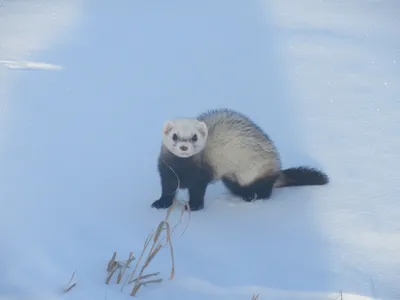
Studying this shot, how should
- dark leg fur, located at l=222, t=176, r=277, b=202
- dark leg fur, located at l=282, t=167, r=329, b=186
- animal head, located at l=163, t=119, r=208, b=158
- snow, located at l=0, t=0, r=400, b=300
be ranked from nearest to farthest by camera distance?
snow, located at l=0, t=0, r=400, b=300 < animal head, located at l=163, t=119, r=208, b=158 < dark leg fur, located at l=222, t=176, r=277, b=202 < dark leg fur, located at l=282, t=167, r=329, b=186

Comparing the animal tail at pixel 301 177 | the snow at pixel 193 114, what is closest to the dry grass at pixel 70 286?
the snow at pixel 193 114

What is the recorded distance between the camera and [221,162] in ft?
13.5

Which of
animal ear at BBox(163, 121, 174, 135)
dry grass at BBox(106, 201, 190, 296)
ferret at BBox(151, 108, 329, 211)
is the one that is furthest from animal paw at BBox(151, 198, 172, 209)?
dry grass at BBox(106, 201, 190, 296)

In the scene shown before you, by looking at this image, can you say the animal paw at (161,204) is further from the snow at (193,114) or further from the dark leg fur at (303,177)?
the dark leg fur at (303,177)

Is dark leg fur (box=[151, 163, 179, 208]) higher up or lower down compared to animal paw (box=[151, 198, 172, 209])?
higher up

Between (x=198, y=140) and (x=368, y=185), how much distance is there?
1.10 metres

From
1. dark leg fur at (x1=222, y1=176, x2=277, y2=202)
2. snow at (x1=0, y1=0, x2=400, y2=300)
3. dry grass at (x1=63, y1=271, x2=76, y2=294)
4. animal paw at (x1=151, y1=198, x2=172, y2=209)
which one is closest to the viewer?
dry grass at (x1=63, y1=271, x2=76, y2=294)

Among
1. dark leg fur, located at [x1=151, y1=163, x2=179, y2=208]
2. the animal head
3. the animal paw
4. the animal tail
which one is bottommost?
the animal tail

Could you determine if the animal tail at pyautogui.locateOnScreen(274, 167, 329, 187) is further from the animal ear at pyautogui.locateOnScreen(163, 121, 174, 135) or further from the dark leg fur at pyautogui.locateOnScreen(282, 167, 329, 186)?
the animal ear at pyautogui.locateOnScreen(163, 121, 174, 135)

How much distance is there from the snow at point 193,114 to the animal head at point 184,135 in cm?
35

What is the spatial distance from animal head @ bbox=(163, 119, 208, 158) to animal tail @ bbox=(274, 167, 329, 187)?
650 mm

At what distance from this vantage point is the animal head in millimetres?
3861

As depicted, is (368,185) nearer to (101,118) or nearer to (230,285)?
(230,285)

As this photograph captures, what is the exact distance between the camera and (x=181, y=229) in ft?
12.0
